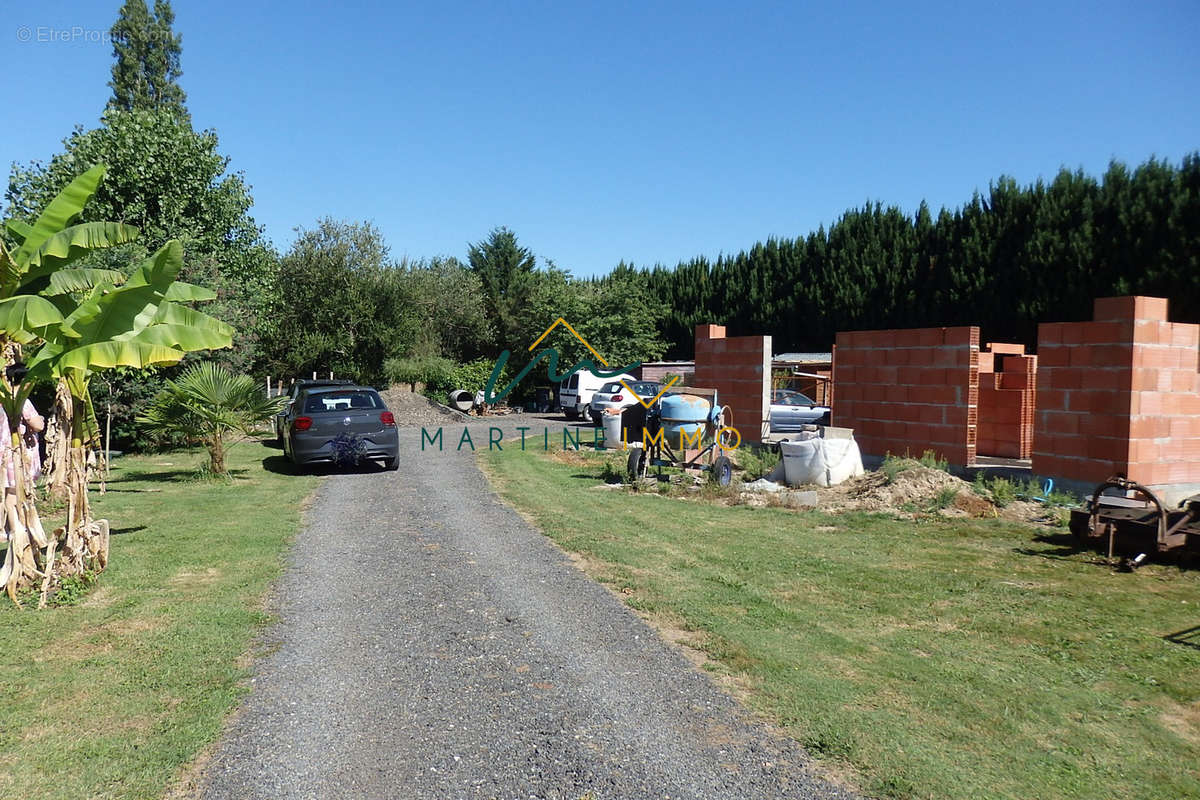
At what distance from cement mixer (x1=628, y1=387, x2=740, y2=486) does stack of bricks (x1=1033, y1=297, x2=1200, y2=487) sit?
17.6 ft

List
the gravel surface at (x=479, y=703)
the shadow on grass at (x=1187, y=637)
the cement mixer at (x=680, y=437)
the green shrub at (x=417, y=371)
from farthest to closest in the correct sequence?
the green shrub at (x=417, y=371), the cement mixer at (x=680, y=437), the shadow on grass at (x=1187, y=637), the gravel surface at (x=479, y=703)

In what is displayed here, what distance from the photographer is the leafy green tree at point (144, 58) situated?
1487 inches

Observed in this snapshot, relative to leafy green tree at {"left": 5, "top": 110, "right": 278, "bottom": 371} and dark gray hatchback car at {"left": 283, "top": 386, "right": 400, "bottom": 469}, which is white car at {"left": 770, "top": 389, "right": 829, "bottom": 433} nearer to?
dark gray hatchback car at {"left": 283, "top": 386, "right": 400, "bottom": 469}

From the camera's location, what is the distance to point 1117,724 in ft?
15.7

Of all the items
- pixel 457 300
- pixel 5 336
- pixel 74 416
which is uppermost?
pixel 457 300

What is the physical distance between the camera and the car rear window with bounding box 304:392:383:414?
1584 cm

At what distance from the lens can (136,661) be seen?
5.43 meters

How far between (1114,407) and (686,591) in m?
8.15

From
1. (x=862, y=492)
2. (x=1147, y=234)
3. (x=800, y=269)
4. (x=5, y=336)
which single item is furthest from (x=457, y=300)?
(x=5, y=336)

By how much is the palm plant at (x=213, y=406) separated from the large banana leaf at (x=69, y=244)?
6.00m

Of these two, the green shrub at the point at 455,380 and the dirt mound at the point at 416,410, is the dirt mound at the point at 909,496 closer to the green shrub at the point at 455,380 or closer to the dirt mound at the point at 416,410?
the dirt mound at the point at 416,410

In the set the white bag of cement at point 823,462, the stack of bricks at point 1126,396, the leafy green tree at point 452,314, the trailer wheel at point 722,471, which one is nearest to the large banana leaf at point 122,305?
the trailer wheel at point 722,471

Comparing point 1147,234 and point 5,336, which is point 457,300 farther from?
point 5,336

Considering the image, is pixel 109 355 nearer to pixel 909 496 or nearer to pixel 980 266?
pixel 909 496
